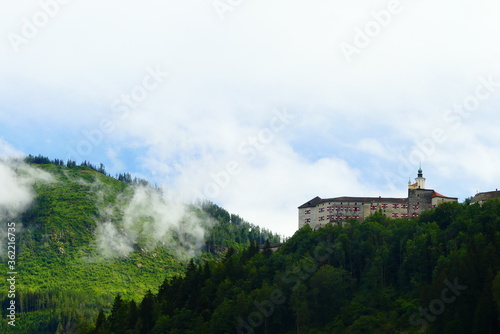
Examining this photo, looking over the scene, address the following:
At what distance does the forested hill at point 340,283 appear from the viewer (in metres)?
135

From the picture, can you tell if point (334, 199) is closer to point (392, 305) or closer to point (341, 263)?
point (341, 263)

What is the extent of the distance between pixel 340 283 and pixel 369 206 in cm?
4487

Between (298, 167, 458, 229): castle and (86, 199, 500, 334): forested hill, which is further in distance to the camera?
(298, 167, 458, 229): castle

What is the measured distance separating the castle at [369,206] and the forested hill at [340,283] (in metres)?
14.6

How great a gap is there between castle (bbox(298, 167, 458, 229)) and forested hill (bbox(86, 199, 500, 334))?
14598 millimetres

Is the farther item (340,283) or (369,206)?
(369,206)

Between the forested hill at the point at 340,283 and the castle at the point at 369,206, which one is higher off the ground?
the castle at the point at 369,206

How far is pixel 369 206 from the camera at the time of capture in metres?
191

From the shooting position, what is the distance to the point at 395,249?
159875 millimetres

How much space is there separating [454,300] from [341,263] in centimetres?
4969

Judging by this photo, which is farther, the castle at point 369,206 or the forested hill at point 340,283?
the castle at point 369,206

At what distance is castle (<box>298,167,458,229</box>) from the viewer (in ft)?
615

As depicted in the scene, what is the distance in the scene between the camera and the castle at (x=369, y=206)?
187 meters

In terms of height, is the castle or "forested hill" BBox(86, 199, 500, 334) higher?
the castle
